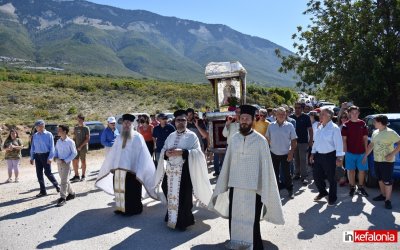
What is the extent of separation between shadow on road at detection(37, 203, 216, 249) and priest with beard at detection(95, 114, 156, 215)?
0.27 m

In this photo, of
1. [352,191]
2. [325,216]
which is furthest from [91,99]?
[325,216]

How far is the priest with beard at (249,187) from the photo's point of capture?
18.3ft

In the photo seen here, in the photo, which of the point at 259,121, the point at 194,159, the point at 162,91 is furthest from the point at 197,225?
the point at 162,91

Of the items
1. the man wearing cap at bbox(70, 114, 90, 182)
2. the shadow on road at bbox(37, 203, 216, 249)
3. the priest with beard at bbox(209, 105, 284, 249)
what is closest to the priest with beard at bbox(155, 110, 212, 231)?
the shadow on road at bbox(37, 203, 216, 249)

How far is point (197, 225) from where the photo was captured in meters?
6.89

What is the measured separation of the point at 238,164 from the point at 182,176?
4.66ft

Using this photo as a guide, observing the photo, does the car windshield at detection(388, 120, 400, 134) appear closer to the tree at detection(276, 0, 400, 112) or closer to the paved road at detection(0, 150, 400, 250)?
the paved road at detection(0, 150, 400, 250)

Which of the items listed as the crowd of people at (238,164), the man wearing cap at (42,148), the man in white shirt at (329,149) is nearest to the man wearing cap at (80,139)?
the crowd of people at (238,164)

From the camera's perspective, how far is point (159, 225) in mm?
6906

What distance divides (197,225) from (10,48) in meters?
206

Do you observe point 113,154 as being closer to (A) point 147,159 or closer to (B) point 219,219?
(A) point 147,159

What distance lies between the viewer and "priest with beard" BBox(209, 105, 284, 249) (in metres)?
5.58

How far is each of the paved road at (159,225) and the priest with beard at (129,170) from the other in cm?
28

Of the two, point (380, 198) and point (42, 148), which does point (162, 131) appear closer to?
point (42, 148)
